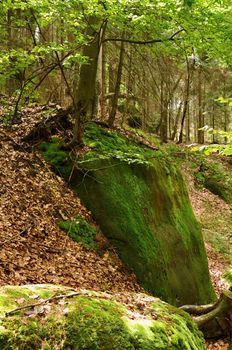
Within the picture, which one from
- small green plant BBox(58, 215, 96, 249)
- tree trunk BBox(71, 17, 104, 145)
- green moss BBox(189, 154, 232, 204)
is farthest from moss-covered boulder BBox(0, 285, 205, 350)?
green moss BBox(189, 154, 232, 204)

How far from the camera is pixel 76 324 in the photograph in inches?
89.7

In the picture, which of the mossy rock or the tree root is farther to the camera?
the mossy rock

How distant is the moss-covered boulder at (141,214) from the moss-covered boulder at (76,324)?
17.6 feet

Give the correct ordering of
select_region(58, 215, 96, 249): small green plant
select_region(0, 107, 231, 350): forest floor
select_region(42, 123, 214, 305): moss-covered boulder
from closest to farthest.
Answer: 1. select_region(0, 107, 231, 350): forest floor
2. select_region(58, 215, 96, 249): small green plant
3. select_region(42, 123, 214, 305): moss-covered boulder

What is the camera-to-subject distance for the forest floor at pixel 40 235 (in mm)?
5996

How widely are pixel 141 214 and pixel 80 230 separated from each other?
70.5 inches

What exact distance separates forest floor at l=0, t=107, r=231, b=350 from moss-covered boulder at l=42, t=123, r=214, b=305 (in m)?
0.34

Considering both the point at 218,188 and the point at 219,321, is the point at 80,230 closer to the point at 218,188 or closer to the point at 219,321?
the point at 219,321

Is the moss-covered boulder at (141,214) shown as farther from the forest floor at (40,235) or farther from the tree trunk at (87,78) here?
the tree trunk at (87,78)

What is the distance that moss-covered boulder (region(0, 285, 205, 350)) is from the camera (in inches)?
83.5

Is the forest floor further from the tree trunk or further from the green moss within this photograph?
the green moss

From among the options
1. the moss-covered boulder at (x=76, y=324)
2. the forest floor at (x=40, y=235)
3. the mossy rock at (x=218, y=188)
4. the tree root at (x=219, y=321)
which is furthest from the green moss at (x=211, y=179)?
the moss-covered boulder at (x=76, y=324)

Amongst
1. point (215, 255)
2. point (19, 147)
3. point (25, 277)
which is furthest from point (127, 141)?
point (25, 277)

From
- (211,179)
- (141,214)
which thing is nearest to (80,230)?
(141,214)
